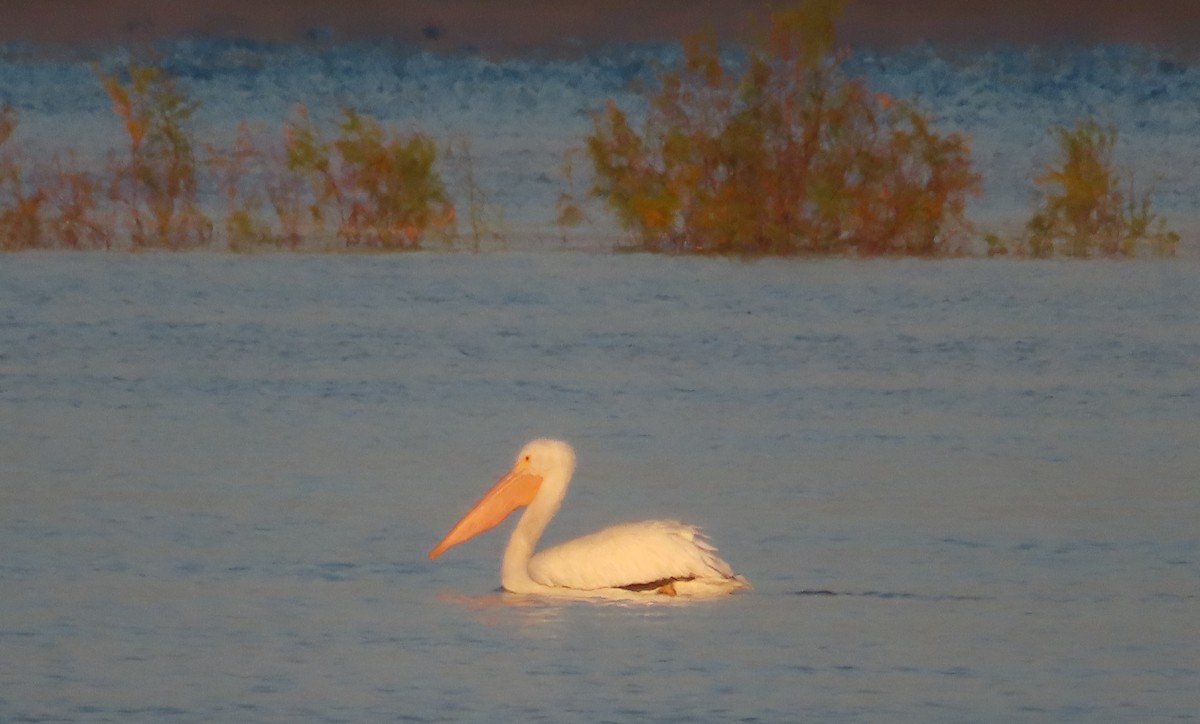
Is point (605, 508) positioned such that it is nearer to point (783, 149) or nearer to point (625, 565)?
point (625, 565)

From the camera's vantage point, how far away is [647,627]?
7.94 meters

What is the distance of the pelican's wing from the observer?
830cm

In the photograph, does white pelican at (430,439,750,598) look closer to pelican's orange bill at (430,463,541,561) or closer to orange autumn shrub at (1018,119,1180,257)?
pelican's orange bill at (430,463,541,561)

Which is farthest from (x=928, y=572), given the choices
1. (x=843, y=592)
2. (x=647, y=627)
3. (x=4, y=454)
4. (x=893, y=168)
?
(x=893, y=168)

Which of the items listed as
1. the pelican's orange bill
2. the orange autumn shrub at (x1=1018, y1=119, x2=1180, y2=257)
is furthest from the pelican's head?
the orange autumn shrub at (x1=1018, y1=119, x2=1180, y2=257)

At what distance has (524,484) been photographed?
9.29 meters

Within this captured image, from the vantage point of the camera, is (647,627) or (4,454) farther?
(4,454)

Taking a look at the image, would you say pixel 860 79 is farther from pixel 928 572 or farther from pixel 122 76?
pixel 928 572

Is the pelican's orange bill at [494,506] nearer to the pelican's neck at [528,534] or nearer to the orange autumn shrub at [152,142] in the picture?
the pelican's neck at [528,534]

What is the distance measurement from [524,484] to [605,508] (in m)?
1.09

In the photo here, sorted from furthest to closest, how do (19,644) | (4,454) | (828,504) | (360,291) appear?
(360,291) < (4,454) < (828,504) < (19,644)

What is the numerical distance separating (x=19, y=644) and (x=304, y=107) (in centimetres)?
2170

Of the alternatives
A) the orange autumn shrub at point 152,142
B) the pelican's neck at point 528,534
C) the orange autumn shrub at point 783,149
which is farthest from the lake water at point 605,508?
the orange autumn shrub at point 152,142

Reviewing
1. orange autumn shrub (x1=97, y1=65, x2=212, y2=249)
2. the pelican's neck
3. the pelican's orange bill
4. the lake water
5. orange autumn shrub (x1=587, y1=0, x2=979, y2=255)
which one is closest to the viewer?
the lake water
